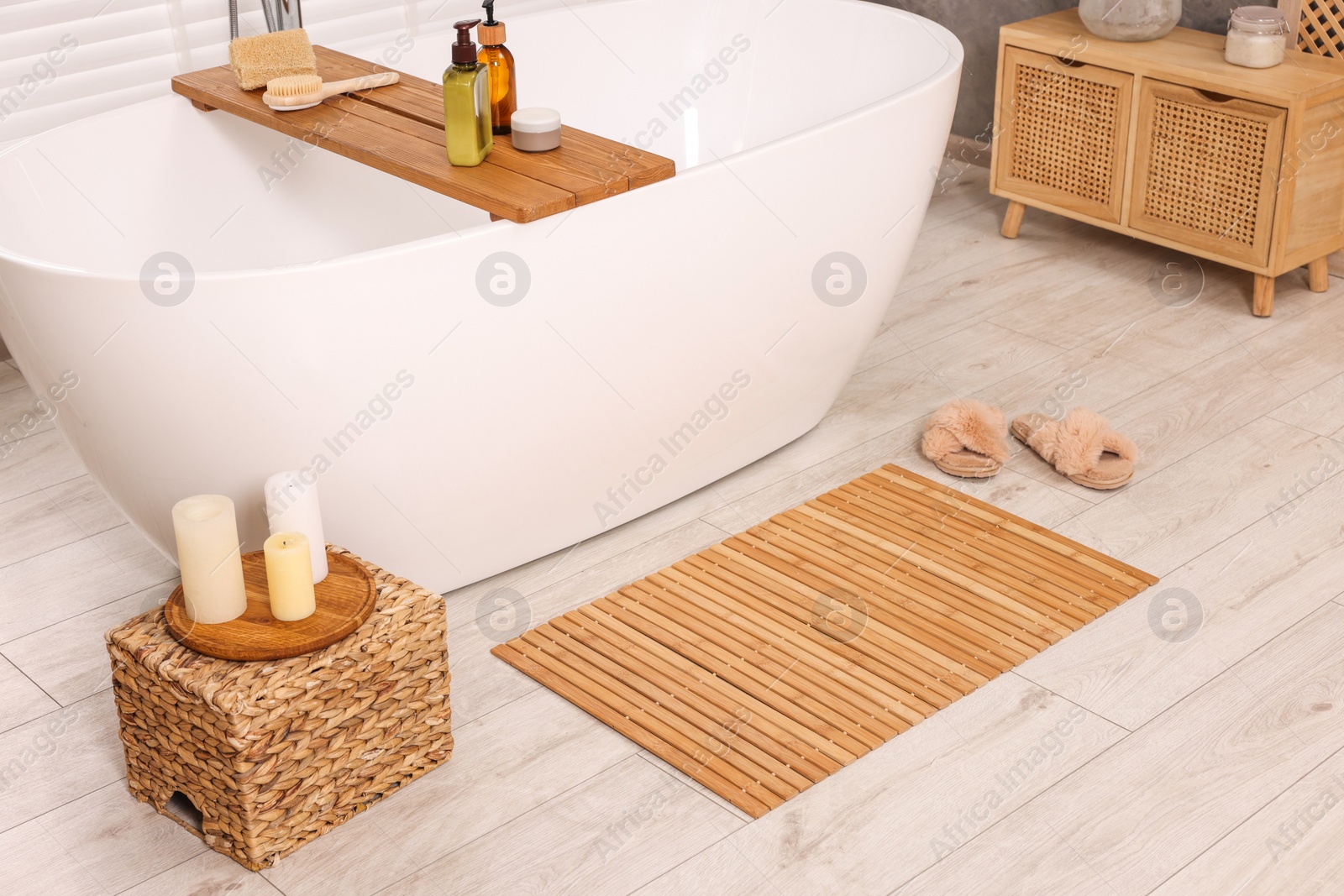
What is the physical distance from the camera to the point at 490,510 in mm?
2324

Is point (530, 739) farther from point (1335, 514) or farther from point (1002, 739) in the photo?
point (1335, 514)

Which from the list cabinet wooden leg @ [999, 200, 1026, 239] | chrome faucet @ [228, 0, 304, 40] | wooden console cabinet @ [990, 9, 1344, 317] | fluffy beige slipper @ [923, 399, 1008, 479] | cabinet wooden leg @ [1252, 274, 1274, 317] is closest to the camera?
fluffy beige slipper @ [923, 399, 1008, 479]

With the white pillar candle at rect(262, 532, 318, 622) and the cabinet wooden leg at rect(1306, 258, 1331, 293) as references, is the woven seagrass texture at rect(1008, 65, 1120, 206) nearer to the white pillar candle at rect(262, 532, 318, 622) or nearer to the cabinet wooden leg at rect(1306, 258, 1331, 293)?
the cabinet wooden leg at rect(1306, 258, 1331, 293)

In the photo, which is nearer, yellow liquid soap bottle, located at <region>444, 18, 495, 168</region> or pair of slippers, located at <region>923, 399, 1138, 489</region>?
yellow liquid soap bottle, located at <region>444, 18, 495, 168</region>

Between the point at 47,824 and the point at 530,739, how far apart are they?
0.69 m

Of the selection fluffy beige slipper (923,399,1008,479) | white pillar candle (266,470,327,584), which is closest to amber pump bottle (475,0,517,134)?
white pillar candle (266,470,327,584)

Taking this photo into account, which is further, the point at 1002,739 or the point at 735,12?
the point at 735,12

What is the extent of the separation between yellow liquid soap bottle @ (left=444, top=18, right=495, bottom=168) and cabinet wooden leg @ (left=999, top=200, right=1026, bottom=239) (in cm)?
215

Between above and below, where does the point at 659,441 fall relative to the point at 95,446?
below

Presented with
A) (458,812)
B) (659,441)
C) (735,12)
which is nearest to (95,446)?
(458,812)

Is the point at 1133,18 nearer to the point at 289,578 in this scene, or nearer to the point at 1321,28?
the point at 1321,28

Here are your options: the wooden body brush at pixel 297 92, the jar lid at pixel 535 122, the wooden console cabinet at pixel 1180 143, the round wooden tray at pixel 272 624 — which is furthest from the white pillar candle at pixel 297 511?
the wooden console cabinet at pixel 1180 143

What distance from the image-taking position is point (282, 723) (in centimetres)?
176

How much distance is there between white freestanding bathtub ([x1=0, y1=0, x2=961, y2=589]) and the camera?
1936 millimetres
